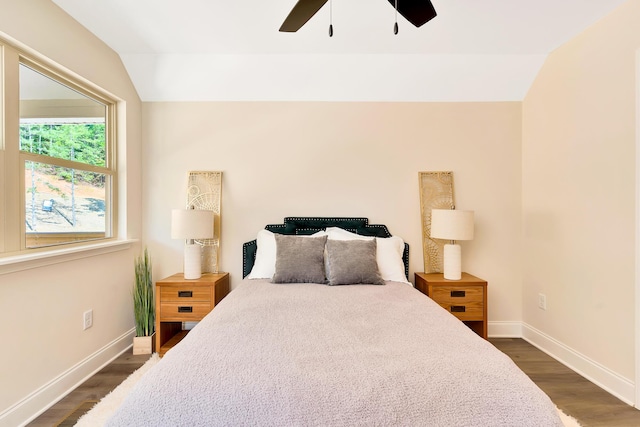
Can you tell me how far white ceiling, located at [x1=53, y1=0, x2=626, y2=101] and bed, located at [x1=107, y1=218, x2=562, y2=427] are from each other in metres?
2.11

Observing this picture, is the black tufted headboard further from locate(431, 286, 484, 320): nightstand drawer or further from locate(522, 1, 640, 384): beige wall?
locate(522, 1, 640, 384): beige wall

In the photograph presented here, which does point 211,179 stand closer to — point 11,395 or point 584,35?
point 11,395

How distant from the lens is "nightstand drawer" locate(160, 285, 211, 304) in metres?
2.51

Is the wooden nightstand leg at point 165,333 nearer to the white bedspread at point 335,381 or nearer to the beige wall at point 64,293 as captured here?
the beige wall at point 64,293

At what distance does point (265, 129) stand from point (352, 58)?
1.09 meters

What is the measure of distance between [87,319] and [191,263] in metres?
0.84

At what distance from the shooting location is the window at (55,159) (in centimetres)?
180

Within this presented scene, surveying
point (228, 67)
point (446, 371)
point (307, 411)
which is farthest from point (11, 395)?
point (228, 67)

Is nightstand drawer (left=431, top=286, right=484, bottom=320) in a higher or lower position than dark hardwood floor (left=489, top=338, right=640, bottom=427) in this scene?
higher

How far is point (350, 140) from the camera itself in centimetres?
299

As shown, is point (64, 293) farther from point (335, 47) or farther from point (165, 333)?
point (335, 47)

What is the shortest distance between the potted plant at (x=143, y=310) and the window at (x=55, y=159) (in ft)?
1.58

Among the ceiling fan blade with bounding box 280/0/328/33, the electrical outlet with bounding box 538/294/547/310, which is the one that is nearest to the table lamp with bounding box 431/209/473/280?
the electrical outlet with bounding box 538/294/547/310

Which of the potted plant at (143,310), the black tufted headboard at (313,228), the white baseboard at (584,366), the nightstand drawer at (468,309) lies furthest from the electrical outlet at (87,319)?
the white baseboard at (584,366)
